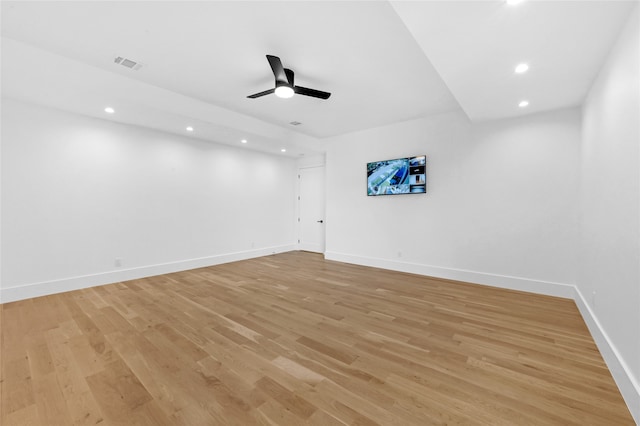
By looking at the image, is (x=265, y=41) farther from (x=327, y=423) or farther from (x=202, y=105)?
(x=327, y=423)

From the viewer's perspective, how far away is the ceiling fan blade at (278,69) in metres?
2.74

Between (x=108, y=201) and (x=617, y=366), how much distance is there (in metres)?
6.72

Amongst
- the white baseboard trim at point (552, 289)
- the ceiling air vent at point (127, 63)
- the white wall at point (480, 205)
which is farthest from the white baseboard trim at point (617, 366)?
the ceiling air vent at point (127, 63)

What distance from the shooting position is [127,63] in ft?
10.2

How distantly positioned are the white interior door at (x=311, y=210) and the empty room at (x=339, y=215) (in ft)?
4.18

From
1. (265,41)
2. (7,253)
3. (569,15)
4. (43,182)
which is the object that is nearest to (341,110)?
(265,41)

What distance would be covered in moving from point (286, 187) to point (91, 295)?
5.00 m

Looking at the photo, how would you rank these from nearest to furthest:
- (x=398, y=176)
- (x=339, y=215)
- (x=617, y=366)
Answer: (x=617, y=366), (x=398, y=176), (x=339, y=215)

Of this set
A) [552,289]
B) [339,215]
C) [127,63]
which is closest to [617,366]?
[552,289]

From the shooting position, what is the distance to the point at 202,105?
14.0ft

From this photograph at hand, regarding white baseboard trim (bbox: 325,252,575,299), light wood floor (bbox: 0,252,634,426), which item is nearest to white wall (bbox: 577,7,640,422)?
light wood floor (bbox: 0,252,634,426)

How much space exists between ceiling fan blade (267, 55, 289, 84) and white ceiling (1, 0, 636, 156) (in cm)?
14

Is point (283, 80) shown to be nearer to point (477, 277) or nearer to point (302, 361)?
point (302, 361)

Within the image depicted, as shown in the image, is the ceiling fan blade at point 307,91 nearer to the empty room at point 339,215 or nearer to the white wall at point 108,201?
the empty room at point 339,215
